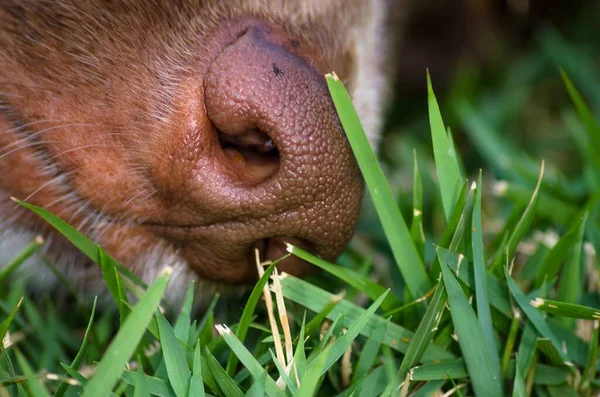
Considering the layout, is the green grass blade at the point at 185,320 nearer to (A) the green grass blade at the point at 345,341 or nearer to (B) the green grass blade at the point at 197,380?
(B) the green grass blade at the point at 197,380

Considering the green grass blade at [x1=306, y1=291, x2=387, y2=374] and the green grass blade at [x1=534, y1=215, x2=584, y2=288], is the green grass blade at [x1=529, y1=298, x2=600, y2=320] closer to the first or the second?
the green grass blade at [x1=534, y1=215, x2=584, y2=288]

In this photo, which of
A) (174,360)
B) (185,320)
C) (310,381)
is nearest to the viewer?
(310,381)

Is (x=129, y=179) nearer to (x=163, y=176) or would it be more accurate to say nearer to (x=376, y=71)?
(x=163, y=176)

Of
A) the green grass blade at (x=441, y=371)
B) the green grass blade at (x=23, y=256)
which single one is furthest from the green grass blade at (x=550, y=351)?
the green grass blade at (x=23, y=256)

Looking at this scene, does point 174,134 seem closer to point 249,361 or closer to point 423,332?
point 249,361

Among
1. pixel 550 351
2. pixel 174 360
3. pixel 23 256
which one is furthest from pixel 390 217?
pixel 23 256

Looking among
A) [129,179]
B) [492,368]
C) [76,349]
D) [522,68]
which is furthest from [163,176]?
[522,68]
